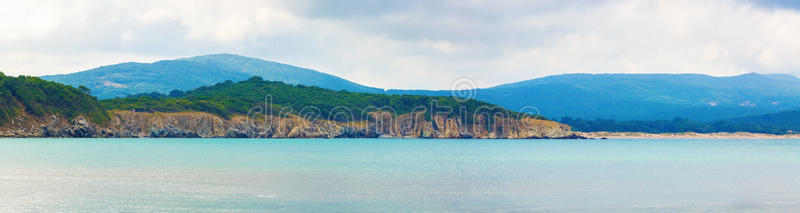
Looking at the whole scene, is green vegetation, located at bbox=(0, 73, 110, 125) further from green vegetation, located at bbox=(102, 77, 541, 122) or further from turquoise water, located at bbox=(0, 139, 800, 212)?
turquoise water, located at bbox=(0, 139, 800, 212)

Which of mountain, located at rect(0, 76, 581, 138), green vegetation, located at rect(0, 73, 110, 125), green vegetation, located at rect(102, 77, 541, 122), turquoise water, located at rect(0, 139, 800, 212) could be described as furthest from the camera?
green vegetation, located at rect(102, 77, 541, 122)

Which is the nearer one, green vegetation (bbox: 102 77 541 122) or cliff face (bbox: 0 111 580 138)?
cliff face (bbox: 0 111 580 138)

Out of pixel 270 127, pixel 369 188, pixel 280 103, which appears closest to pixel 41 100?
pixel 270 127

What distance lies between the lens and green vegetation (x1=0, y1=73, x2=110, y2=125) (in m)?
119

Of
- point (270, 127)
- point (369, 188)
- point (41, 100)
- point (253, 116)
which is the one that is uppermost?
point (41, 100)

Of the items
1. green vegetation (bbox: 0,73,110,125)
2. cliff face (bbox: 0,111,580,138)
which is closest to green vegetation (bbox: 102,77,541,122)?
cliff face (bbox: 0,111,580,138)

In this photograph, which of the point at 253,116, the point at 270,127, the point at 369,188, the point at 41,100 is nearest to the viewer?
the point at 369,188

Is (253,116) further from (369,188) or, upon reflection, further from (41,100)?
(369,188)

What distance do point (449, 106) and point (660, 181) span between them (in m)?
145

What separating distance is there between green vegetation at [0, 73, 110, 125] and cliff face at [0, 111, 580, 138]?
137cm

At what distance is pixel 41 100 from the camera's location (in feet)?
414

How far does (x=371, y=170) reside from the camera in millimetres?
51469

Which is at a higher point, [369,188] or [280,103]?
[280,103]

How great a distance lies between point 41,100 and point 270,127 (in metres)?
48.9
